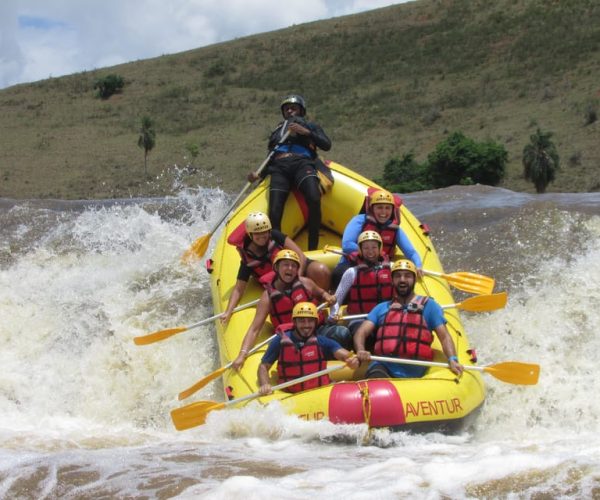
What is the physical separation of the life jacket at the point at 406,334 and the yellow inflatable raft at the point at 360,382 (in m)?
0.16

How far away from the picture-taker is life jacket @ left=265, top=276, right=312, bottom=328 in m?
5.52

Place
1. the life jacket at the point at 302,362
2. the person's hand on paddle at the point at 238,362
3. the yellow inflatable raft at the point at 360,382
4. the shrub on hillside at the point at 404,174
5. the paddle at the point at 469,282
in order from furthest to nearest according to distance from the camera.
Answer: the shrub on hillside at the point at 404,174 → the paddle at the point at 469,282 → the person's hand on paddle at the point at 238,362 → the life jacket at the point at 302,362 → the yellow inflatable raft at the point at 360,382

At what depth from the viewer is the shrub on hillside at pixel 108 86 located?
149 ft

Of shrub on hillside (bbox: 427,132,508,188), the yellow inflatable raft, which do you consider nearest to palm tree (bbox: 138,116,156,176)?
shrub on hillside (bbox: 427,132,508,188)

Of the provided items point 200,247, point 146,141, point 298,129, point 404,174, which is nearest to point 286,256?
point 298,129

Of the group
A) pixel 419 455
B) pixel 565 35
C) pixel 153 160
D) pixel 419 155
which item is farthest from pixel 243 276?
pixel 565 35

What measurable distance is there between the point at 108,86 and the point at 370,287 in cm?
4227

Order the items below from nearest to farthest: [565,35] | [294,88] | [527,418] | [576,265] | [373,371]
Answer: [373,371] < [527,418] < [576,265] < [565,35] < [294,88]

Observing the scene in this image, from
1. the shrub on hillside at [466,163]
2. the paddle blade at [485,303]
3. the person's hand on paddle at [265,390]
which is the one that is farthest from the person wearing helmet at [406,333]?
the shrub on hillside at [466,163]

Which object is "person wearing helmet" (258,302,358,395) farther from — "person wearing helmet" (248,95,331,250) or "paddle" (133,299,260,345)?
"person wearing helmet" (248,95,331,250)

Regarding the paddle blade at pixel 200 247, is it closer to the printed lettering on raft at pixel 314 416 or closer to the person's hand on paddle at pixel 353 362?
the person's hand on paddle at pixel 353 362

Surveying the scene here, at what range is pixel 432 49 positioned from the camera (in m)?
45.0

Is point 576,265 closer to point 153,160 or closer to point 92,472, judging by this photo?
point 92,472

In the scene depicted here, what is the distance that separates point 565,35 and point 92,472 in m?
41.0
